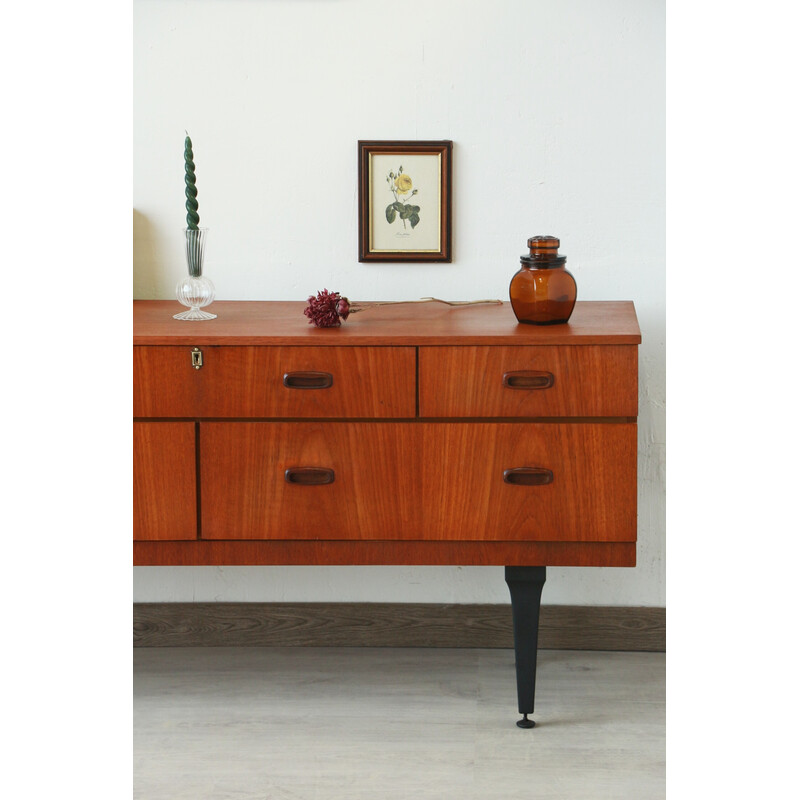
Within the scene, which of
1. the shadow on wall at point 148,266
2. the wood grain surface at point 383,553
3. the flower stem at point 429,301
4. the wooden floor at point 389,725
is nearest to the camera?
the wooden floor at point 389,725

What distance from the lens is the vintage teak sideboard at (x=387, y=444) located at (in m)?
1.74

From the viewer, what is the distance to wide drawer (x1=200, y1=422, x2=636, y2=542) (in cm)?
175

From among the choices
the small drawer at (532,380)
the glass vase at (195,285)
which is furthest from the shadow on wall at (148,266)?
the small drawer at (532,380)

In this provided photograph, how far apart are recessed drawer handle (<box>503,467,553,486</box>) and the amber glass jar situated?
30 centimetres

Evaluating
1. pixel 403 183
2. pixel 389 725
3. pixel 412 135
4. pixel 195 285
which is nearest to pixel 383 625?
pixel 389 725

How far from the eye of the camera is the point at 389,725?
191 cm

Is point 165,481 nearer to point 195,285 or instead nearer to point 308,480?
point 308,480

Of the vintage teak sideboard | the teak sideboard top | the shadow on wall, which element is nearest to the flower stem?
the teak sideboard top

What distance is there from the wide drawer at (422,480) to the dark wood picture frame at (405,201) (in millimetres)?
609

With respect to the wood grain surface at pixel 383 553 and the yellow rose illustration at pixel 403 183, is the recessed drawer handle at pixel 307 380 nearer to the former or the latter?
the wood grain surface at pixel 383 553

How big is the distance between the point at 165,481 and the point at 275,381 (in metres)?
0.30
